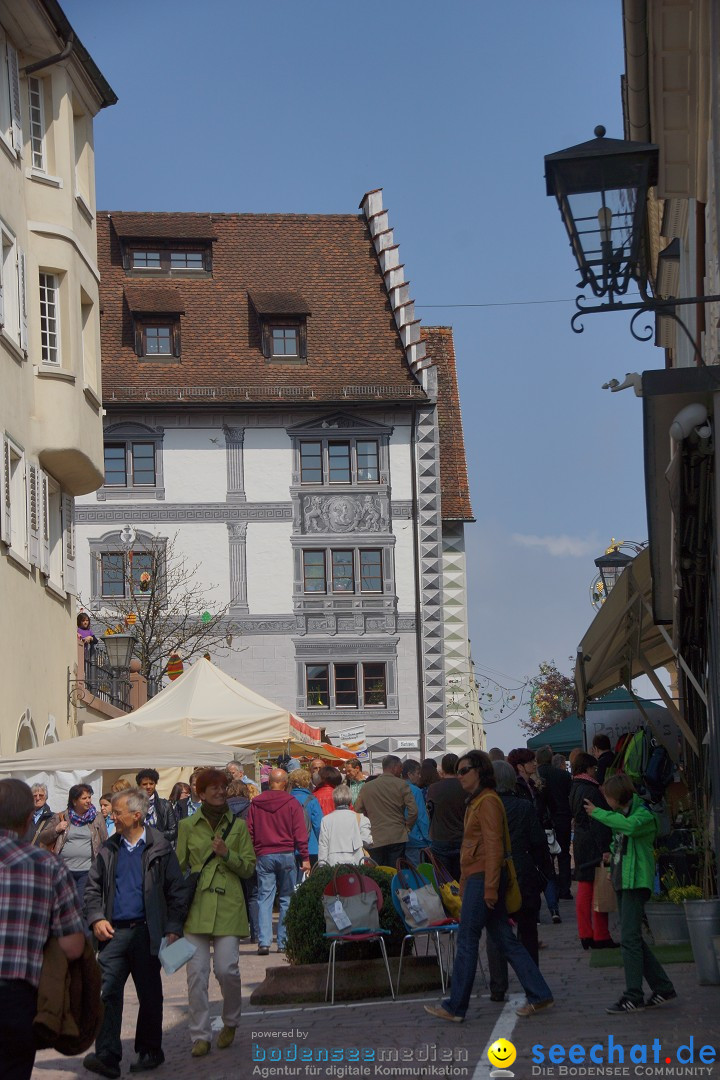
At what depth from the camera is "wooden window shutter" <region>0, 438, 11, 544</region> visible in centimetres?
2438

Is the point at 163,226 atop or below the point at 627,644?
atop

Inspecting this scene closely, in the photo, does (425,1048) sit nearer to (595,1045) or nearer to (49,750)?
(595,1045)

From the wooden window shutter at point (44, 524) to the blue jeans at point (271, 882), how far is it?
11056mm

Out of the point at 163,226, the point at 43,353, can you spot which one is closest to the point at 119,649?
the point at 43,353

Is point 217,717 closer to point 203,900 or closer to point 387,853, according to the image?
point 387,853

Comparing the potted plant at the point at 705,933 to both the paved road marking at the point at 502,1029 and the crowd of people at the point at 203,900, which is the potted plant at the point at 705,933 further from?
the paved road marking at the point at 502,1029

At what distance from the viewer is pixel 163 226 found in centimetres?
5091

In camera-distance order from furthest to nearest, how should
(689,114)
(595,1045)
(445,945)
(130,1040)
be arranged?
(445,945) → (689,114) → (130,1040) → (595,1045)

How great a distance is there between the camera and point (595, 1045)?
982cm

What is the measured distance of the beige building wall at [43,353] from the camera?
2520 cm

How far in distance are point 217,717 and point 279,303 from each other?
27.4 meters

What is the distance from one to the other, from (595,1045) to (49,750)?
33.1 feet

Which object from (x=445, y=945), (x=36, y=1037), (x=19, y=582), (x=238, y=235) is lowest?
(x=445, y=945)

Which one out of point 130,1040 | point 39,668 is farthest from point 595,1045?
point 39,668
